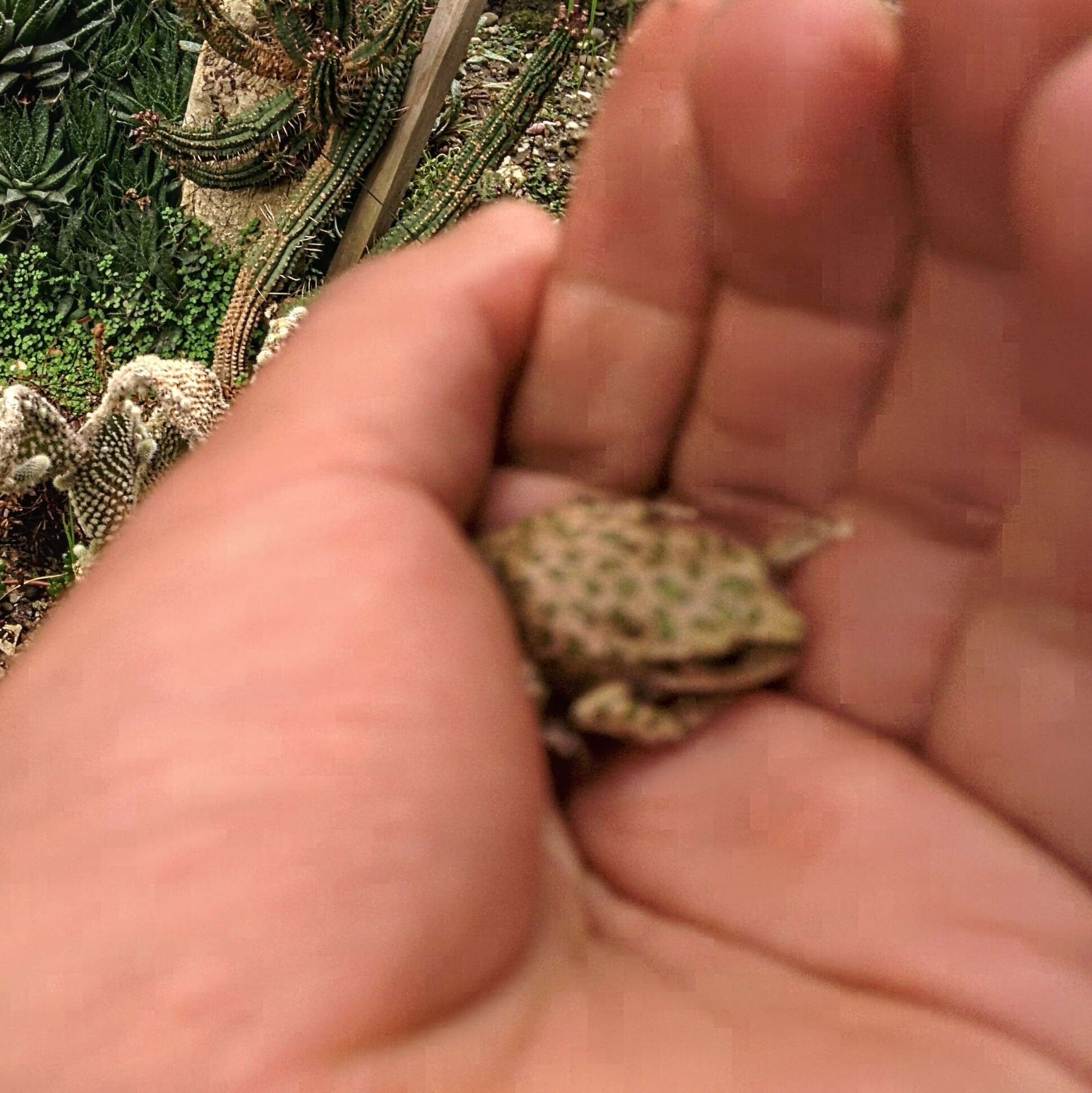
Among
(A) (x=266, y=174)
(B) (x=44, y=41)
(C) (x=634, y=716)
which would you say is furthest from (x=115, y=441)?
(C) (x=634, y=716)

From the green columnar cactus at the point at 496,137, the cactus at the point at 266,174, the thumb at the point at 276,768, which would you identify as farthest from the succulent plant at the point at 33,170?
the thumb at the point at 276,768

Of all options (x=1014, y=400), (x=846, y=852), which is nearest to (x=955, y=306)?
(x=1014, y=400)

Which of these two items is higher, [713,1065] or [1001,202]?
[1001,202]

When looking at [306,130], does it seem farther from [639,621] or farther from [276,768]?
[276,768]

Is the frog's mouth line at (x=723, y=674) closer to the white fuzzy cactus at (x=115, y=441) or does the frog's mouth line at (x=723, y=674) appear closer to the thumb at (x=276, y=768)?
the thumb at (x=276, y=768)

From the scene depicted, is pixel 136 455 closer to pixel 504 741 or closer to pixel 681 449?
pixel 681 449

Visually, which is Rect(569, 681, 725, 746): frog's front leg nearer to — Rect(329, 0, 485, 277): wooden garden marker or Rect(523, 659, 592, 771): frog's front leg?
Rect(523, 659, 592, 771): frog's front leg
